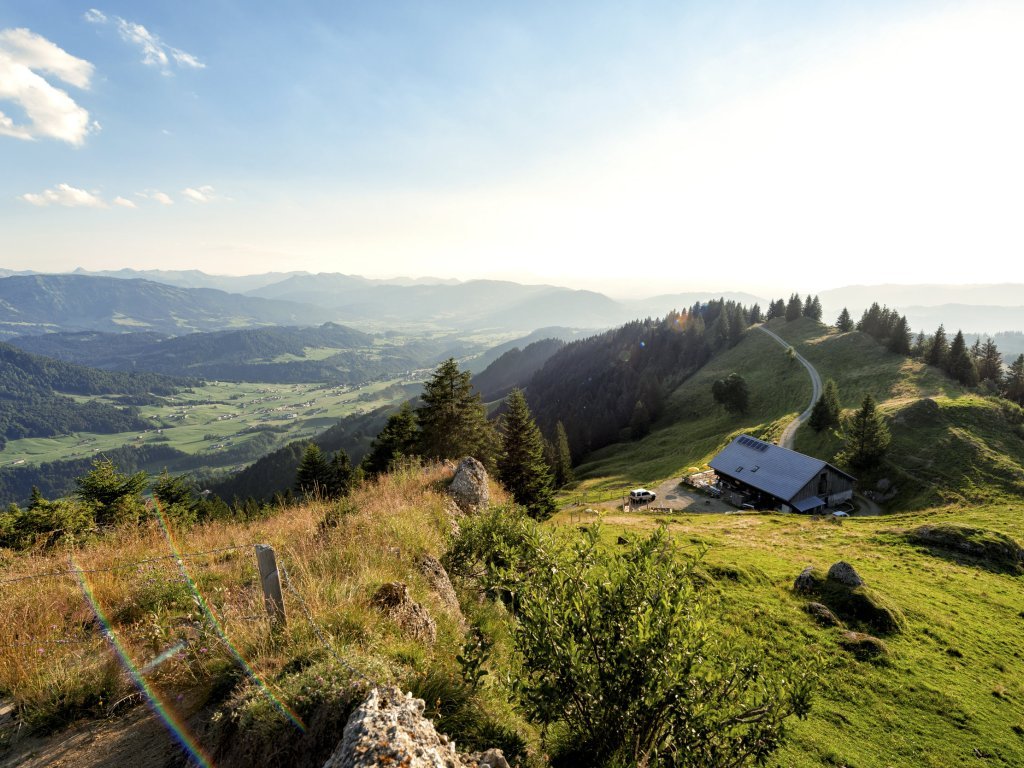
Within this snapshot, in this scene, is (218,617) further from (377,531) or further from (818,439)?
(818,439)

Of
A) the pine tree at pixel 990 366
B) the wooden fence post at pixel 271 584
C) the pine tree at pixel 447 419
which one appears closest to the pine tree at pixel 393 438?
the pine tree at pixel 447 419

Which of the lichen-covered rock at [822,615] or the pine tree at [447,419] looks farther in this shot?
the pine tree at [447,419]

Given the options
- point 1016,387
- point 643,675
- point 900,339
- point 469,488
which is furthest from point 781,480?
point 643,675

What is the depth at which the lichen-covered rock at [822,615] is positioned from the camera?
1656 cm

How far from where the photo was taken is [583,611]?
196 inches

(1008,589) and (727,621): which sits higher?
(727,621)

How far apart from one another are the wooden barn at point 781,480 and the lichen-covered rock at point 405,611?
4953 centimetres

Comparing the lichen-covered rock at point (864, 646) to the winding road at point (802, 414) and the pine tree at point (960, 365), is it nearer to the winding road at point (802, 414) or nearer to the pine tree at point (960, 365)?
the winding road at point (802, 414)

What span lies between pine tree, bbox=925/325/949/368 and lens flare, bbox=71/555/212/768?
308 feet

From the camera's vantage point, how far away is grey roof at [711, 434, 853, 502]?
46156 mm

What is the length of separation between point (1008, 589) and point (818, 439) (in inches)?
1538

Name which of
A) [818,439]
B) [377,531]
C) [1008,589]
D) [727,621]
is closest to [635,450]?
[818,439]

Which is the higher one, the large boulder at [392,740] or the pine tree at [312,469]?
the large boulder at [392,740]

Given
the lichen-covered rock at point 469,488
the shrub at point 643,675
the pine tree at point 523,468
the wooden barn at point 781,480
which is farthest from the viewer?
the wooden barn at point 781,480
